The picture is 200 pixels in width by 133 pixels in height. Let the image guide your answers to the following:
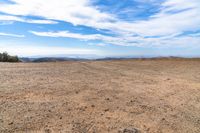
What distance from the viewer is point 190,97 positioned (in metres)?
8.94

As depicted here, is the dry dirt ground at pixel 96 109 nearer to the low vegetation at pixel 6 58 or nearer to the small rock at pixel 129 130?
the small rock at pixel 129 130

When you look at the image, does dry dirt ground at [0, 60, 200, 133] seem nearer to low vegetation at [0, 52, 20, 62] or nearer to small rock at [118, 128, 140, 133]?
small rock at [118, 128, 140, 133]

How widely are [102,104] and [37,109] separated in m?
1.84

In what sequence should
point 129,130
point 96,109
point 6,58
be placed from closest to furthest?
point 129,130, point 96,109, point 6,58

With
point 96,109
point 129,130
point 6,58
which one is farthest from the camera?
point 6,58

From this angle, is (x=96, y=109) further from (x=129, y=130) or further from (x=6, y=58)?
(x=6, y=58)

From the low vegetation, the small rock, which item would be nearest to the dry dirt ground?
the small rock

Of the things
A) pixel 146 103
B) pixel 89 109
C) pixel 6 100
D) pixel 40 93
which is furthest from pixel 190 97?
pixel 6 100

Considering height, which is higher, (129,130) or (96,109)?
(96,109)

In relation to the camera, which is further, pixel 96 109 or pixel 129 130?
pixel 96 109

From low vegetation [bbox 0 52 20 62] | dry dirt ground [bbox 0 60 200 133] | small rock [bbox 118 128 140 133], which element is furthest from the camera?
low vegetation [bbox 0 52 20 62]

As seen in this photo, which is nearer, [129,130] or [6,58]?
[129,130]

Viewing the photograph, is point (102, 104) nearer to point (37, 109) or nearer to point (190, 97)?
point (37, 109)

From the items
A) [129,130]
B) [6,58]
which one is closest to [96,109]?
[129,130]
